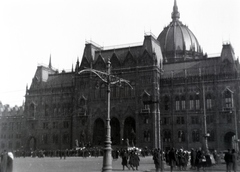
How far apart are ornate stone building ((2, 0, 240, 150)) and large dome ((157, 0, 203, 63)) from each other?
1.21m

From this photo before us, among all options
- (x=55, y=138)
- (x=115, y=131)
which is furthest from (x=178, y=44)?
(x=55, y=138)

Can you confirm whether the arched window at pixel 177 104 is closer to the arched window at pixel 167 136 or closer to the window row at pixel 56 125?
the arched window at pixel 167 136

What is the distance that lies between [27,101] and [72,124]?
17.2 m

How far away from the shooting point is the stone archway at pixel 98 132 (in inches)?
3034

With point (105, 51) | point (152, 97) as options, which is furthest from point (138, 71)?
point (105, 51)

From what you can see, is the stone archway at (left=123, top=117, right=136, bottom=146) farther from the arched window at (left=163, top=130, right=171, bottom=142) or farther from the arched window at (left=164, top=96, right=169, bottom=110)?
the arched window at (left=164, top=96, right=169, bottom=110)

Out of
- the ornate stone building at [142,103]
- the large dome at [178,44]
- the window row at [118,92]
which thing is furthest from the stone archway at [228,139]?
the large dome at [178,44]

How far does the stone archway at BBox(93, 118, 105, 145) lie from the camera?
7706 centimetres

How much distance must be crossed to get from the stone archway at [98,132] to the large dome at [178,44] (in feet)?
84.1

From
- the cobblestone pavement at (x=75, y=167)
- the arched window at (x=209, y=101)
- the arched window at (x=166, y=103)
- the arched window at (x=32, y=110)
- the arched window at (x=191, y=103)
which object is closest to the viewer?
the cobblestone pavement at (x=75, y=167)

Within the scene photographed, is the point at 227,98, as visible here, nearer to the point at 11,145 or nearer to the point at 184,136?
the point at 184,136

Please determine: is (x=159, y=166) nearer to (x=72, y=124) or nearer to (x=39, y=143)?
(x=72, y=124)

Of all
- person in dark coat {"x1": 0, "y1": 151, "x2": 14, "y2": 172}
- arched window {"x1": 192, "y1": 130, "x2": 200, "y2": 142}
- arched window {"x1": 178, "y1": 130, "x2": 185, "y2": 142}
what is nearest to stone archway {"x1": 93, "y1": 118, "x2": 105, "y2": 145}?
arched window {"x1": 178, "y1": 130, "x2": 185, "y2": 142}

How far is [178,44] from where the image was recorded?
9294 centimetres
